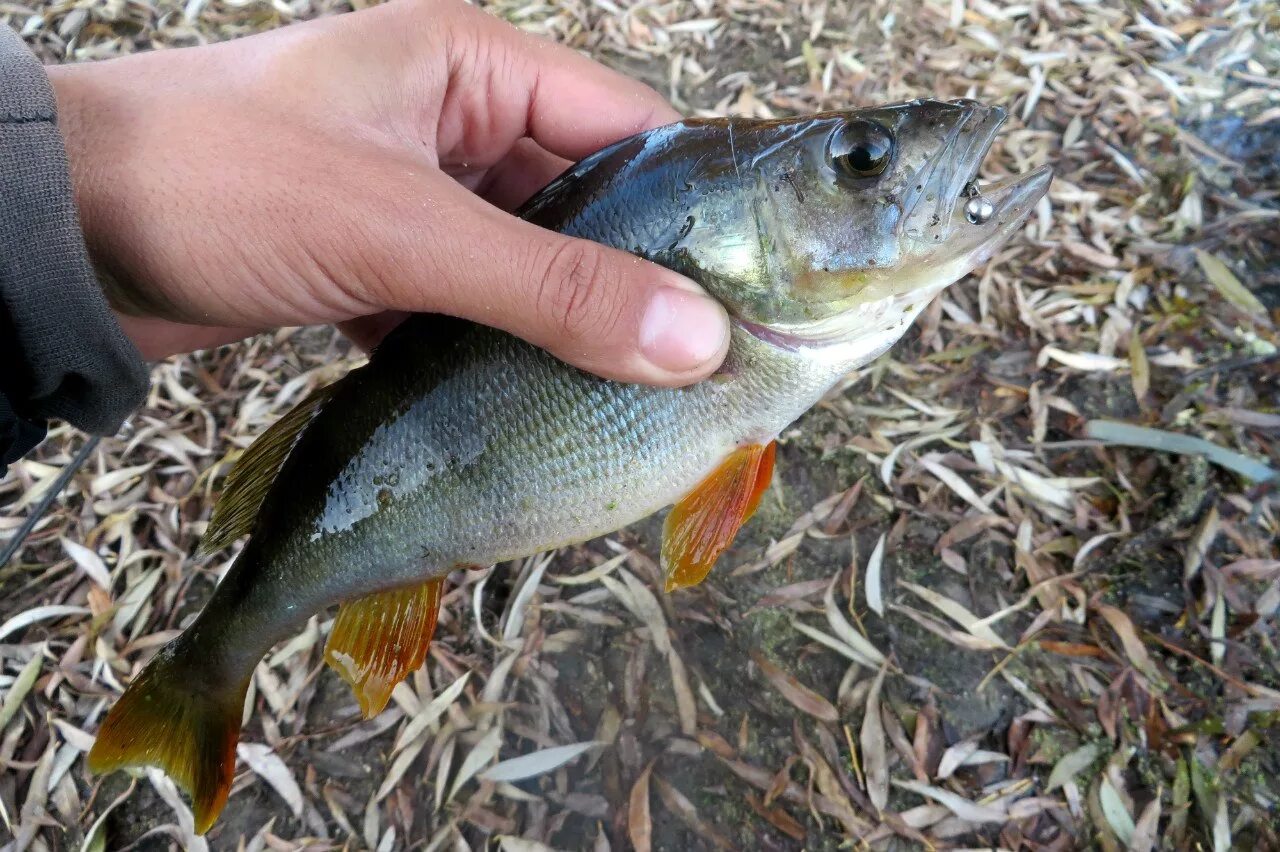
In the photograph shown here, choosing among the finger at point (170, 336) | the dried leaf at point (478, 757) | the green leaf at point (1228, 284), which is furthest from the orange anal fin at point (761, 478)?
the green leaf at point (1228, 284)

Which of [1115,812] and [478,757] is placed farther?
[478,757]

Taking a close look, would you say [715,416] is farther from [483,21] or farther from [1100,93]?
[1100,93]

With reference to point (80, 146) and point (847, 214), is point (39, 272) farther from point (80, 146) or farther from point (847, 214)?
point (847, 214)

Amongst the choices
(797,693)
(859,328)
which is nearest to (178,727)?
(797,693)

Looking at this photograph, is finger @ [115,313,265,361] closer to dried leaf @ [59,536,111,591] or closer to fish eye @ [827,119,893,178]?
dried leaf @ [59,536,111,591]

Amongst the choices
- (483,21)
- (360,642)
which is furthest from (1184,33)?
(360,642)

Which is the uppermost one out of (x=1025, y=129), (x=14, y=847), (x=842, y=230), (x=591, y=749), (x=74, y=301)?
(x=842, y=230)

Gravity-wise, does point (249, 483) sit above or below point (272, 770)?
above
